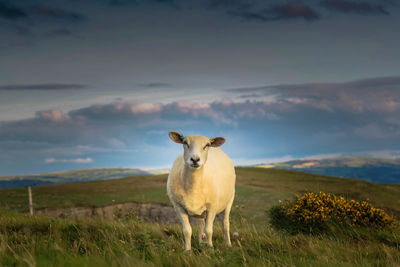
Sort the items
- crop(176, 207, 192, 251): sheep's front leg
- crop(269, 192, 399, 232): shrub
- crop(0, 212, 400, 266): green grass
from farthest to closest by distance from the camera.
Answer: crop(269, 192, 399, 232): shrub, crop(176, 207, 192, 251): sheep's front leg, crop(0, 212, 400, 266): green grass

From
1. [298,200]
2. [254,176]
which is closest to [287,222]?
[298,200]

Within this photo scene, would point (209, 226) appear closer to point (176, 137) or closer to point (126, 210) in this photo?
point (176, 137)

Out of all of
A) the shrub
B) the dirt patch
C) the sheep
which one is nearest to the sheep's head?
the sheep

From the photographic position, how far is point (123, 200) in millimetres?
23188

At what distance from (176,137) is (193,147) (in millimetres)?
580

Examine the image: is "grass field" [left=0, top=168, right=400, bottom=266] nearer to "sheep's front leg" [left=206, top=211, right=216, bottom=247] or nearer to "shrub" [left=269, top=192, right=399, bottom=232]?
"sheep's front leg" [left=206, top=211, right=216, bottom=247]

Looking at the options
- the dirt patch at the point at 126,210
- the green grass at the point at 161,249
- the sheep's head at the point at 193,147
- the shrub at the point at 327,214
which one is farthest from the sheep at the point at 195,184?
the dirt patch at the point at 126,210

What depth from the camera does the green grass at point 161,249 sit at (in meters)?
4.67

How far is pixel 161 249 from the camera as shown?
19.1 ft

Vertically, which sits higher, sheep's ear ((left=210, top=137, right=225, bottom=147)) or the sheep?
sheep's ear ((left=210, top=137, right=225, bottom=147))

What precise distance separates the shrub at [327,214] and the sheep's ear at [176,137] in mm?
5166

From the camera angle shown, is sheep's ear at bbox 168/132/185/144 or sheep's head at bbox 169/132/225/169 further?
sheep's ear at bbox 168/132/185/144

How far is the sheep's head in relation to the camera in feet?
20.3

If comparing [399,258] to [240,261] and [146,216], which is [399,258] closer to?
[240,261]
